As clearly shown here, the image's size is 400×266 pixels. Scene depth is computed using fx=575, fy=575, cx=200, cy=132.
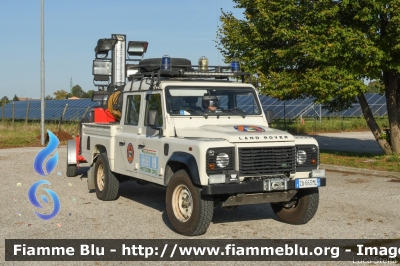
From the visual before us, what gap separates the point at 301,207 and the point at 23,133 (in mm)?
23929

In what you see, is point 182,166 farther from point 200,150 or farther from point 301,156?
point 301,156

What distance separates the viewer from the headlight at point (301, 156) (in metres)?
8.54

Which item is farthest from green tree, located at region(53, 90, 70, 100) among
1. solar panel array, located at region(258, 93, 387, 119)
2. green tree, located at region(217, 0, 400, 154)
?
green tree, located at region(217, 0, 400, 154)

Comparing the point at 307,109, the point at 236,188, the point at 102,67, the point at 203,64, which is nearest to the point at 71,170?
the point at 102,67

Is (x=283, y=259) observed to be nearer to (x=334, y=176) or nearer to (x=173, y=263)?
(x=173, y=263)

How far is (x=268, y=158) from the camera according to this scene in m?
8.14

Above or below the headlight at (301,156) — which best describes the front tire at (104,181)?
below

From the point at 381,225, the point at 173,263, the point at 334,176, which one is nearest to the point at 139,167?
the point at 173,263

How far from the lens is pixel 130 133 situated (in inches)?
402

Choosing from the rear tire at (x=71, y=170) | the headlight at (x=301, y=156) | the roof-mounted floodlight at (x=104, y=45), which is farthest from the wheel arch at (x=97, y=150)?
the headlight at (x=301, y=156)

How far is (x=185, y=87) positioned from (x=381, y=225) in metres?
3.78

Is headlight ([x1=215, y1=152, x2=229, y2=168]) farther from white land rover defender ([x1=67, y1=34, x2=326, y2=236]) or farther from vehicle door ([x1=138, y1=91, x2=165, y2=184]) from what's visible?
vehicle door ([x1=138, y1=91, x2=165, y2=184])

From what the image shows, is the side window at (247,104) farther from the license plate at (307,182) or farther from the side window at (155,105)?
the license plate at (307,182)

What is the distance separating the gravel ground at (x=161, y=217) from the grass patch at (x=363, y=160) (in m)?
2.46
